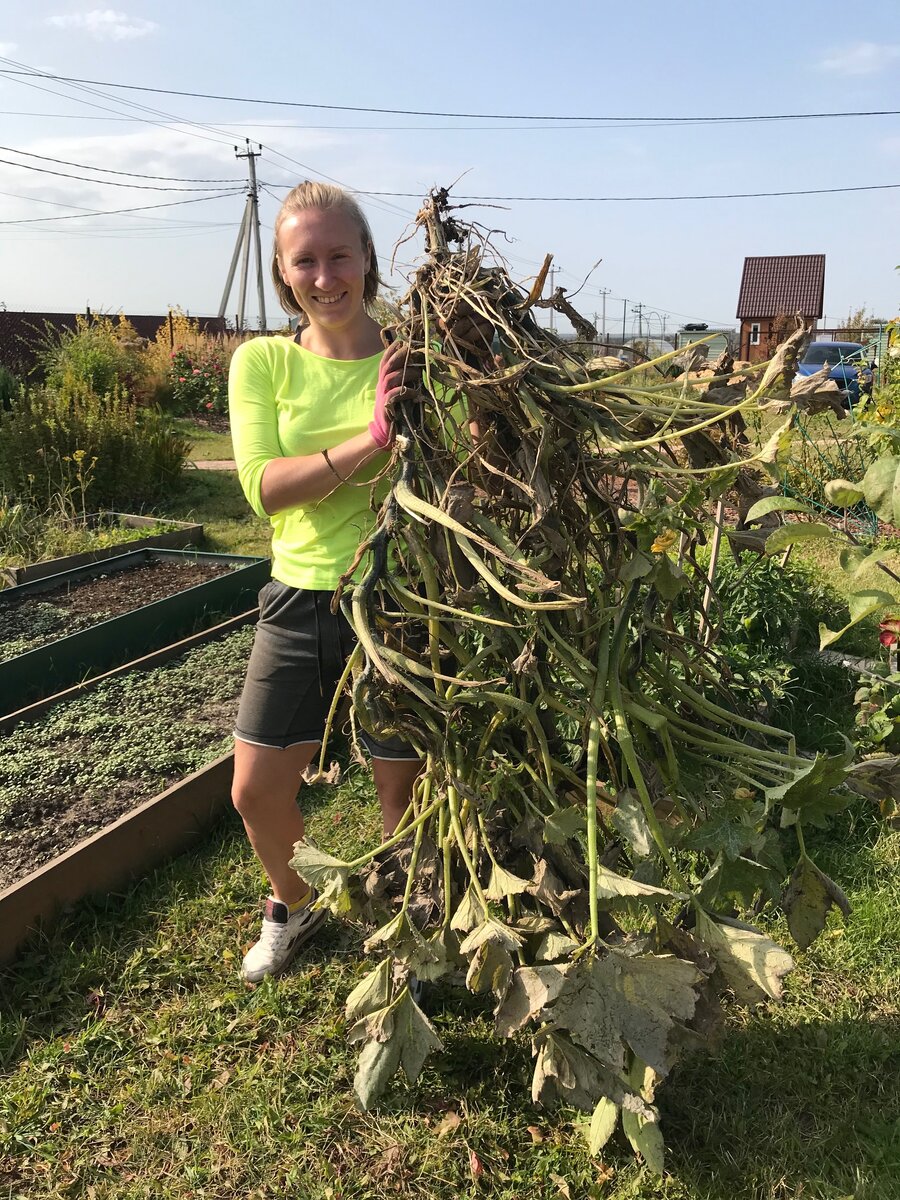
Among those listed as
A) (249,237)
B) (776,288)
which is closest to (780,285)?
(776,288)

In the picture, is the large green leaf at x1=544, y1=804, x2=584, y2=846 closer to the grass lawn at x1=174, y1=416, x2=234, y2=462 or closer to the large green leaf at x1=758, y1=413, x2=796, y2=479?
the large green leaf at x1=758, y1=413, x2=796, y2=479

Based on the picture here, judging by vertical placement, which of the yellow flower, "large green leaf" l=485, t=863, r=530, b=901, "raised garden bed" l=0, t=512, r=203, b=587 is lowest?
"raised garden bed" l=0, t=512, r=203, b=587

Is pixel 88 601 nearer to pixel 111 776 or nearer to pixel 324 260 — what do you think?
pixel 111 776

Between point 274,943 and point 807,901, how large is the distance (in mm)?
1396

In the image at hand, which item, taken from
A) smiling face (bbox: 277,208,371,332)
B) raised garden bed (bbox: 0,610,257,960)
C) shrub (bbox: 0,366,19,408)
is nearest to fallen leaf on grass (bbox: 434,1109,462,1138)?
raised garden bed (bbox: 0,610,257,960)

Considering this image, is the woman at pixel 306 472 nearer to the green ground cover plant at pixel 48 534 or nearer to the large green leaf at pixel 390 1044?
the large green leaf at pixel 390 1044

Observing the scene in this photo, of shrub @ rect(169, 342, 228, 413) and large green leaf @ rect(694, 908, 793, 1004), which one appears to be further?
shrub @ rect(169, 342, 228, 413)

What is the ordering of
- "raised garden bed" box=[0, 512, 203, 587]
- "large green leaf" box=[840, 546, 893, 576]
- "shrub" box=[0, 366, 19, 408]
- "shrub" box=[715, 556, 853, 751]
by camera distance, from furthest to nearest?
"shrub" box=[0, 366, 19, 408] < "raised garden bed" box=[0, 512, 203, 587] < "shrub" box=[715, 556, 853, 751] < "large green leaf" box=[840, 546, 893, 576]

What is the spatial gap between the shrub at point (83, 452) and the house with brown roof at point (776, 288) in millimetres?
21283

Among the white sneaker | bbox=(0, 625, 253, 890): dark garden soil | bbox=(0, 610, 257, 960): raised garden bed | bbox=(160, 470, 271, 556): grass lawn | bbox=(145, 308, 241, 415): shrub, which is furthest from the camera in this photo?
bbox=(145, 308, 241, 415): shrub

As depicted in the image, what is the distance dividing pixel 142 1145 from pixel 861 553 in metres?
1.87

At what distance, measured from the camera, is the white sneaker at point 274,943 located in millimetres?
2293

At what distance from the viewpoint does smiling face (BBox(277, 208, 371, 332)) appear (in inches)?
73.4

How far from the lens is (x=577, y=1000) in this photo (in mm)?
1291
